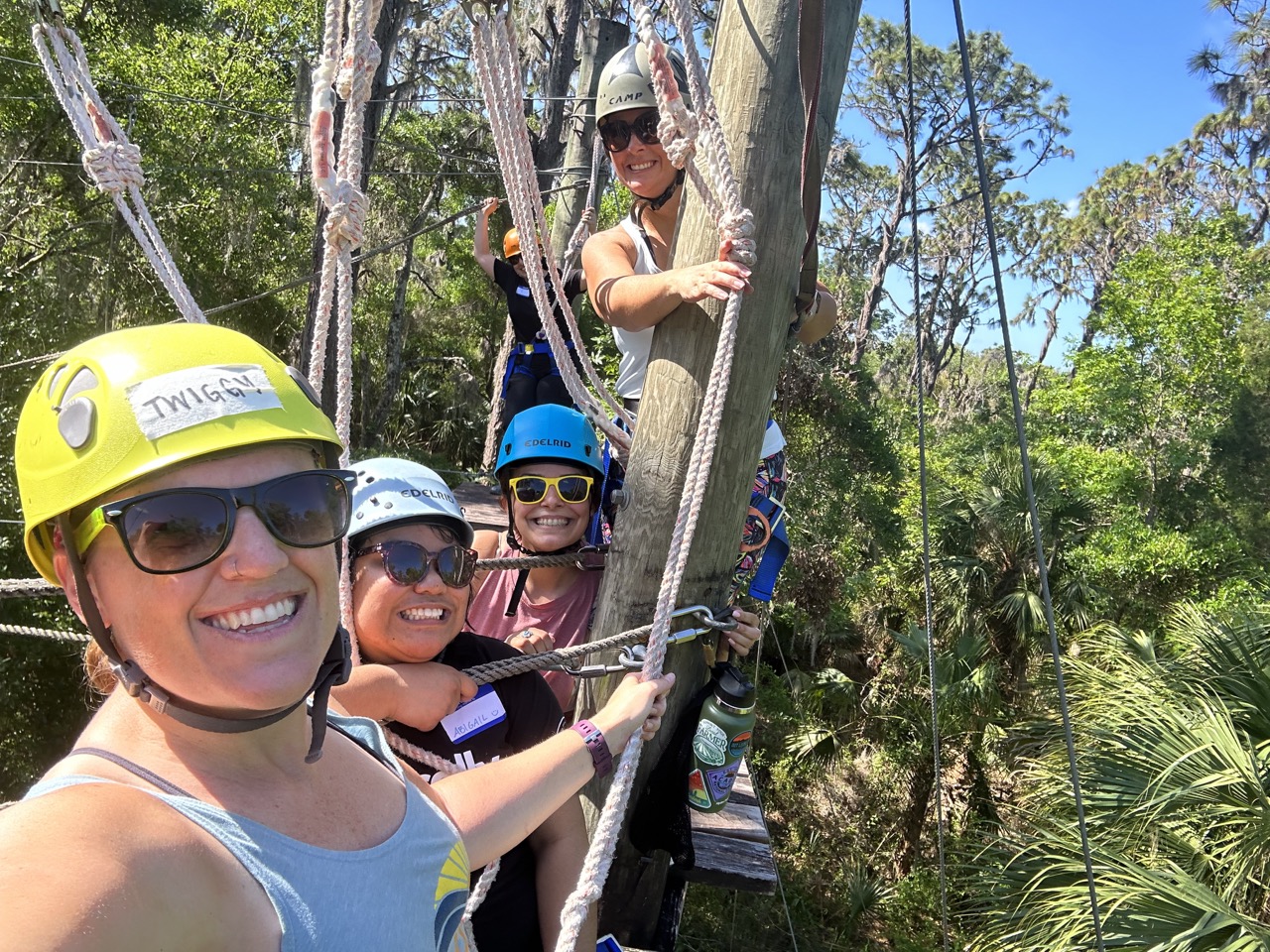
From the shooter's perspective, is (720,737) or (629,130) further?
(629,130)

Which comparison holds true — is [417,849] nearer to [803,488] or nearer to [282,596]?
[282,596]

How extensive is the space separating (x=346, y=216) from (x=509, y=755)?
110 cm

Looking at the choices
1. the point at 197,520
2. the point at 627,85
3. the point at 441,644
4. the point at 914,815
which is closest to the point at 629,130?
the point at 627,85

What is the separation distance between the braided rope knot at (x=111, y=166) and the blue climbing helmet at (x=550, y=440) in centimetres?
105

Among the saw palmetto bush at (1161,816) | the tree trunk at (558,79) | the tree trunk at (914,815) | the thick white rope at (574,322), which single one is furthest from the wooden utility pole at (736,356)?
the tree trunk at (914,815)

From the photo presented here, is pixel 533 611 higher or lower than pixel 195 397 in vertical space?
lower

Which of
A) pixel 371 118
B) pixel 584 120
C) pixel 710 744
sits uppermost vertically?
pixel 584 120

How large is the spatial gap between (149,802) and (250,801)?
0.13 m

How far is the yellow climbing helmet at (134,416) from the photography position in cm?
86

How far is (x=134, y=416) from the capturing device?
87 cm

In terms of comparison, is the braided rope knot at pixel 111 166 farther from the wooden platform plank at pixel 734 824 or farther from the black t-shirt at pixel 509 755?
the wooden platform plank at pixel 734 824

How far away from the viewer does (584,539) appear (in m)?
2.53

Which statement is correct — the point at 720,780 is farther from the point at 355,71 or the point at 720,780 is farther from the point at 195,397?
the point at 355,71

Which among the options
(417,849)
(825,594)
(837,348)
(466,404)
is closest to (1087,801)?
(417,849)
